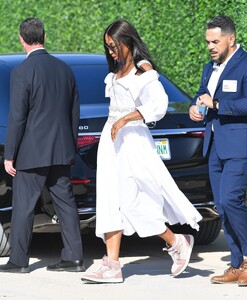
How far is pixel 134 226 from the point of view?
26.5 ft

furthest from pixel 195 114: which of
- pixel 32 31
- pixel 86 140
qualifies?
pixel 32 31

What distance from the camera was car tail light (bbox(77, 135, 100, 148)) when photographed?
870cm

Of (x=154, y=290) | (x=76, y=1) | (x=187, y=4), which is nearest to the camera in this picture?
(x=154, y=290)

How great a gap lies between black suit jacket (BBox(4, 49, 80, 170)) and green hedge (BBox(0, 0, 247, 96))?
3.06 meters

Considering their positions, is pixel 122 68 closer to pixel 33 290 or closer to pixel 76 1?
pixel 33 290

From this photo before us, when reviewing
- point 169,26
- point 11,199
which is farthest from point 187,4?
point 11,199

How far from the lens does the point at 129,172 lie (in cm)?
812

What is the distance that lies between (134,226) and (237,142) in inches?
36.4

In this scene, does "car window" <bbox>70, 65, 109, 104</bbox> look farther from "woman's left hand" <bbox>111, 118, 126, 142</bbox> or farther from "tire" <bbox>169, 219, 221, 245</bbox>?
"woman's left hand" <bbox>111, 118, 126, 142</bbox>

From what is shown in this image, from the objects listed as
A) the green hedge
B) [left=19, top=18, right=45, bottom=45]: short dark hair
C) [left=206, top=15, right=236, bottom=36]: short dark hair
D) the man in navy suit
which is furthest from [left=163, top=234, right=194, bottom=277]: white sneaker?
the green hedge

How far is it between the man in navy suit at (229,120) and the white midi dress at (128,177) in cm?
43

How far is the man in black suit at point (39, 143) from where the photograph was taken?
8.33 metres

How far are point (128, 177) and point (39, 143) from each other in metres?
0.72

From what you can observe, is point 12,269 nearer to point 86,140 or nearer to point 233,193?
point 86,140
